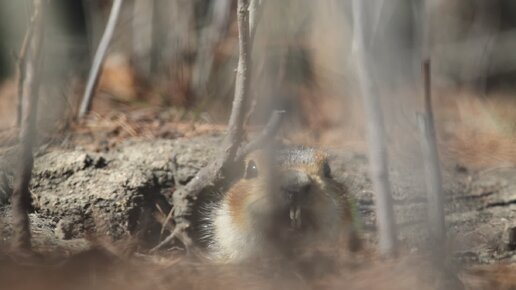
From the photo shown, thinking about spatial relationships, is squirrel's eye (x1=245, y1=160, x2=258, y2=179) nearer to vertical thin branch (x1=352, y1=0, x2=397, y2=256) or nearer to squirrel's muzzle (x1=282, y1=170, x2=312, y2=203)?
squirrel's muzzle (x1=282, y1=170, x2=312, y2=203)

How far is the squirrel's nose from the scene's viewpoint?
256 centimetres

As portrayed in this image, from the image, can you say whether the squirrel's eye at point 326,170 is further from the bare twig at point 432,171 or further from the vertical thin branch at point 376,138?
the bare twig at point 432,171

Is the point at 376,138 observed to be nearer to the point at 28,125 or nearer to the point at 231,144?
the point at 231,144

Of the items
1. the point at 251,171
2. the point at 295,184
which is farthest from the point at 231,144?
the point at 295,184

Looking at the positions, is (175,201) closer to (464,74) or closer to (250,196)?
(250,196)

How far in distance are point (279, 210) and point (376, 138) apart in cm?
38

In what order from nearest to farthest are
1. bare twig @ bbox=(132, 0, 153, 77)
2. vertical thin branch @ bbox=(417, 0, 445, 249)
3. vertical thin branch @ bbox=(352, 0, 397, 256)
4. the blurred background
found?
vertical thin branch @ bbox=(417, 0, 445, 249) → vertical thin branch @ bbox=(352, 0, 397, 256) → the blurred background → bare twig @ bbox=(132, 0, 153, 77)

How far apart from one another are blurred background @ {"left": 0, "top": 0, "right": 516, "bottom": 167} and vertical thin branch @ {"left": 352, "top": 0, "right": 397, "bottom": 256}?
0.26 metres

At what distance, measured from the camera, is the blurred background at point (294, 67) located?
358 centimetres

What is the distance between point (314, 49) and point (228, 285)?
2505mm

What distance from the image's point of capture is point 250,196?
288cm

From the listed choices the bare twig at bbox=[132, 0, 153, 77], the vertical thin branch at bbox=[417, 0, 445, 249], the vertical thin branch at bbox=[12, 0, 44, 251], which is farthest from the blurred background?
the vertical thin branch at bbox=[417, 0, 445, 249]

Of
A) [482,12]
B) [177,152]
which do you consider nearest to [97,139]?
[177,152]

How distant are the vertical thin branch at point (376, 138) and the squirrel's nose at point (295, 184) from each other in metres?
0.23
